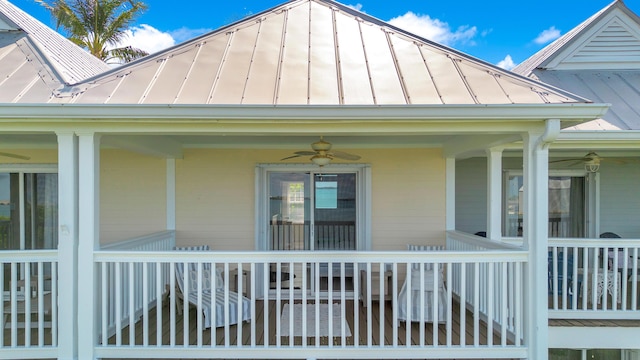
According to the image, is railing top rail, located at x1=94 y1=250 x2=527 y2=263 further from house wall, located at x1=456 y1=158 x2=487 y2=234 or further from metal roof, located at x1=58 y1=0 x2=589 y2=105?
house wall, located at x1=456 y1=158 x2=487 y2=234

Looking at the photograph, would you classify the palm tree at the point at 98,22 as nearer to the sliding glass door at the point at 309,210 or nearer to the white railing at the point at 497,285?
the sliding glass door at the point at 309,210

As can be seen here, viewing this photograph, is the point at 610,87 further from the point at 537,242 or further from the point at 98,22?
the point at 98,22

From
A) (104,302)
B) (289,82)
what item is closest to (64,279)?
(104,302)

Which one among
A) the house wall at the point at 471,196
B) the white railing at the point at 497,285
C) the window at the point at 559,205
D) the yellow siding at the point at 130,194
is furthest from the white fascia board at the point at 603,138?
the yellow siding at the point at 130,194

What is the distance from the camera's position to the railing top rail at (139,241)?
408cm

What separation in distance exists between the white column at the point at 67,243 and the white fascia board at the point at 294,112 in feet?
1.11

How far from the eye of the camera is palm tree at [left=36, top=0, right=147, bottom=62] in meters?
15.4

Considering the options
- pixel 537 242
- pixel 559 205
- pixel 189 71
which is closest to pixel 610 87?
pixel 559 205

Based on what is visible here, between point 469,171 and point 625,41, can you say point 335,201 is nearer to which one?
point 469,171

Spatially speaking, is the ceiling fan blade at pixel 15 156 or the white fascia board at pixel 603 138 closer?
the white fascia board at pixel 603 138

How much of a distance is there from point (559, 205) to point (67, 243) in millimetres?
7870

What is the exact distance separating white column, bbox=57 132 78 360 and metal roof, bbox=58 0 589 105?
0.52m

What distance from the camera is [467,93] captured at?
12.0 ft

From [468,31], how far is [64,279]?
19842 millimetres
